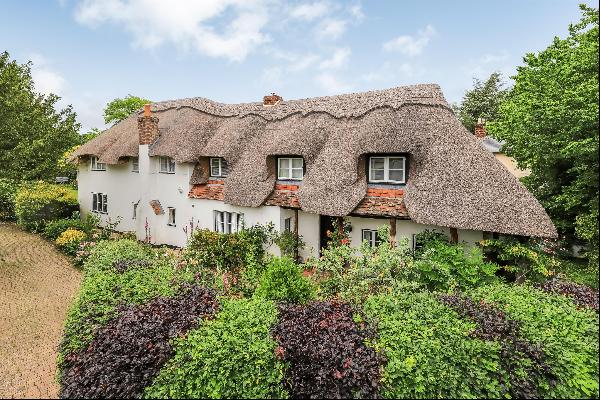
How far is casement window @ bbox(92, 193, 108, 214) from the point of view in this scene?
22500 mm

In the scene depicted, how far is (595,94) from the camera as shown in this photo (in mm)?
7848

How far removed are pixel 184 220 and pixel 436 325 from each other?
48.5 ft

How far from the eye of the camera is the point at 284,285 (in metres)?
8.32

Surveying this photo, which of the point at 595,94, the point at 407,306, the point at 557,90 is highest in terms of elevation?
the point at 557,90

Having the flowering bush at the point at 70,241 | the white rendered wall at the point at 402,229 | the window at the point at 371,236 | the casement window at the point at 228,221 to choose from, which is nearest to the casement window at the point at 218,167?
the casement window at the point at 228,221

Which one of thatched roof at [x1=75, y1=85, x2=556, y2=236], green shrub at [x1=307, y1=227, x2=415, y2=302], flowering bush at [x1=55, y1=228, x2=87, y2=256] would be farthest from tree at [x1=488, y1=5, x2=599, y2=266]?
flowering bush at [x1=55, y1=228, x2=87, y2=256]

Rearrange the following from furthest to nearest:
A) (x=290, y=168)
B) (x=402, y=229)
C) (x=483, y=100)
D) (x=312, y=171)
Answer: (x=483, y=100) → (x=290, y=168) → (x=312, y=171) → (x=402, y=229)

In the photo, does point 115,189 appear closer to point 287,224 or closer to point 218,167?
point 218,167

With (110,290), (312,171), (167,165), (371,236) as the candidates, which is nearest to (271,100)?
(167,165)

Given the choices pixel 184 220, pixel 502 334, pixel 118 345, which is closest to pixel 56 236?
pixel 184 220

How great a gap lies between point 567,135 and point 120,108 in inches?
1702

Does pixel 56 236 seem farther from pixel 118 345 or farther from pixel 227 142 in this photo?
pixel 118 345

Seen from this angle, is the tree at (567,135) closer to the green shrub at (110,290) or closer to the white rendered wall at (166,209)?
the white rendered wall at (166,209)

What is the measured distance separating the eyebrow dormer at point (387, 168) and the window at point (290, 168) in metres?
3.08
